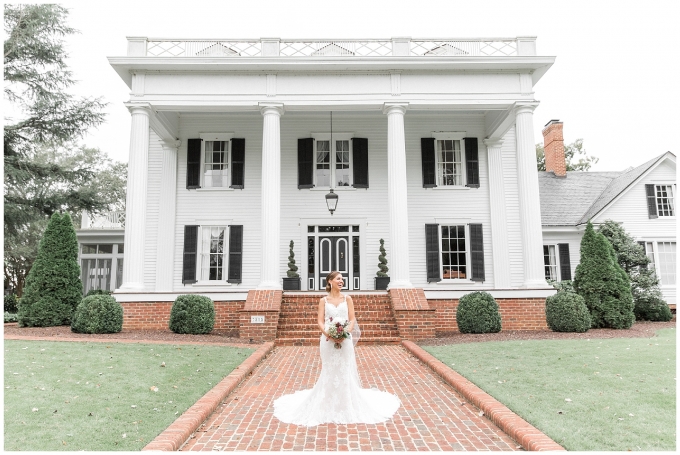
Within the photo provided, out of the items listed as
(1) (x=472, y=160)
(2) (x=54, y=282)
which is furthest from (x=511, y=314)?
(2) (x=54, y=282)

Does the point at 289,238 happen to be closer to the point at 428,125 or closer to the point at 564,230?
the point at 428,125

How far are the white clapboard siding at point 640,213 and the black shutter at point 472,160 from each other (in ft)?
23.0

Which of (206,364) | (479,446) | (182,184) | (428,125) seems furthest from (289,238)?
(479,446)

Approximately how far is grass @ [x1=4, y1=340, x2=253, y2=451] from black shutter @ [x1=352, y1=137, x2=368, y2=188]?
9.12 m

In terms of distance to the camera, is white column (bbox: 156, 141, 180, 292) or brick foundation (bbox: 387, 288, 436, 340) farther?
white column (bbox: 156, 141, 180, 292)

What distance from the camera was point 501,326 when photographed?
13719mm

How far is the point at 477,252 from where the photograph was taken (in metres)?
17.9

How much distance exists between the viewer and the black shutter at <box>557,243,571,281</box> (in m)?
21.2

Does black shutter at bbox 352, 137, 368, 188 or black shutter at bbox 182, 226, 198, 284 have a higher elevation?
black shutter at bbox 352, 137, 368, 188

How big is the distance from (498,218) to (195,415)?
14.9m

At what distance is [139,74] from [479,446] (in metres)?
15.1

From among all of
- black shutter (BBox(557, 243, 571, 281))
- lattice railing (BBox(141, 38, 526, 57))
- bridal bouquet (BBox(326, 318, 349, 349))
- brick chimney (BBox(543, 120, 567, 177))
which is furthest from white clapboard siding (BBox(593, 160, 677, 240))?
bridal bouquet (BBox(326, 318, 349, 349))

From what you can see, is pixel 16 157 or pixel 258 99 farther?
pixel 16 157

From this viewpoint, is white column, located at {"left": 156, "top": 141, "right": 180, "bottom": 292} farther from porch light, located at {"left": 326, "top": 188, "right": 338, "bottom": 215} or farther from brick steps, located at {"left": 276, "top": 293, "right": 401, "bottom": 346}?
porch light, located at {"left": 326, "top": 188, "right": 338, "bottom": 215}
